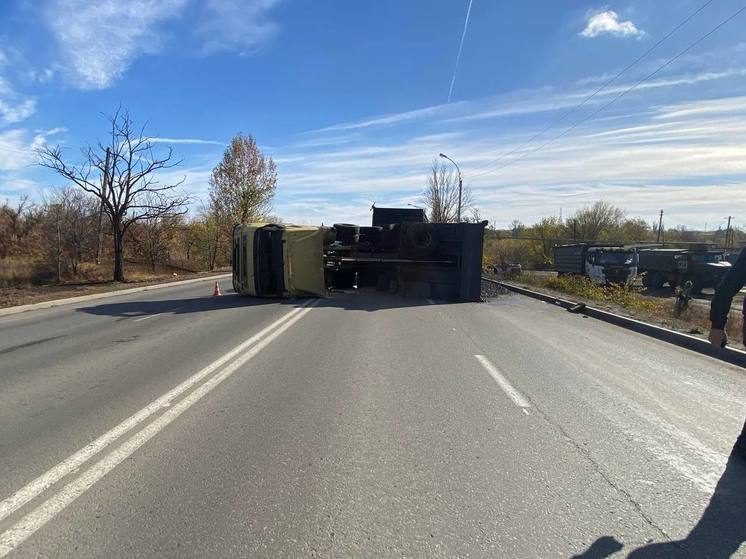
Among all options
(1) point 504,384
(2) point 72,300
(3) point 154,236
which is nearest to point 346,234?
(2) point 72,300

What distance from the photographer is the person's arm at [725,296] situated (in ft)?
13.7

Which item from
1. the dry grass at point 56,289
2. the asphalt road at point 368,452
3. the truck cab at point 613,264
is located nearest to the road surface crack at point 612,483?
the asphalt road at point 368,452

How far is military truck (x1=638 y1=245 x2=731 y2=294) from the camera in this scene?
1038 inches

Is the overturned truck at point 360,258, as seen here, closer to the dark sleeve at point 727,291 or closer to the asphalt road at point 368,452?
the asphalt road at point 368,452

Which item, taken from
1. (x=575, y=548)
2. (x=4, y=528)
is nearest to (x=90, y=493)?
(x=4, y=528)

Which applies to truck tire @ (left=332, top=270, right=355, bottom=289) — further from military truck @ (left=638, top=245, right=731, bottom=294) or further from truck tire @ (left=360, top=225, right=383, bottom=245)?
military truck @ (left=638, top=245, right=731, bottom=294)

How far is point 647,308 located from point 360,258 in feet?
29.9

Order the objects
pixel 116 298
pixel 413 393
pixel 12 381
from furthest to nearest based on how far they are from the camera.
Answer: pixel 116 298
pixel 12 381
pixel 413 393

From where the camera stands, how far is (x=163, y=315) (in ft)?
44.6

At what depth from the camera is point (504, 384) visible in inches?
259

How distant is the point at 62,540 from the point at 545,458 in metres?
3.42

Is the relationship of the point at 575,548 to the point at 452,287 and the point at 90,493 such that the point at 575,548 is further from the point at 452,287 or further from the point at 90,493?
the point at 452,287

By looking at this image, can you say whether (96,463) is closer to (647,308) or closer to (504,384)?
(504,384)

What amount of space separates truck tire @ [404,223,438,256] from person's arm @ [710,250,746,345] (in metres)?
12.7
